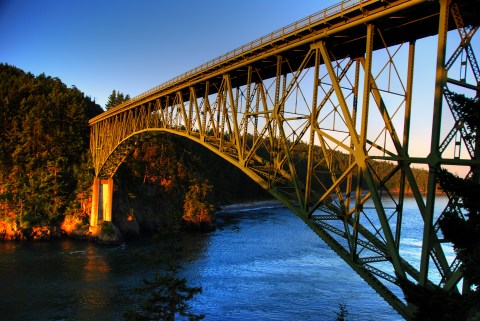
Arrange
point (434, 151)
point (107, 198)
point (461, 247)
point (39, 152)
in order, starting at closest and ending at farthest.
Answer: point (461, 247), point (434, 151), point (107, 198), point (39, 152)

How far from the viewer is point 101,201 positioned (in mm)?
46469

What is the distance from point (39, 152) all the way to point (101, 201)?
1134 cm

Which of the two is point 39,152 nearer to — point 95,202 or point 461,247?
point 95,202

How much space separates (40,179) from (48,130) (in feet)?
26.3

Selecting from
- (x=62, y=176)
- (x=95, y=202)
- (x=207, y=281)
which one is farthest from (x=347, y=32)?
(x=62, y=176)

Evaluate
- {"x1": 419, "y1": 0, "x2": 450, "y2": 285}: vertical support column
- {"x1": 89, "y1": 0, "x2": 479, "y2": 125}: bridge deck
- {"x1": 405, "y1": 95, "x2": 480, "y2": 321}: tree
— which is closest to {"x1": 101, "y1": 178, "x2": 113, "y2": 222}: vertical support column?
{"x1": 89, "y1": 0, "x2": 479, "y2": 125}: bridge deck

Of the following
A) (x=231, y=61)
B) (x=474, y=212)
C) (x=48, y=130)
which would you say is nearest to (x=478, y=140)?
(x=474, y=212)

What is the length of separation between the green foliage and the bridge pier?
281cm

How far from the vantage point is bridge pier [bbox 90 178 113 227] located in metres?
45.4

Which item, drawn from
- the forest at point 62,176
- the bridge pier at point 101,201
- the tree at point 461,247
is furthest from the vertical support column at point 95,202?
the tree at point 461,247

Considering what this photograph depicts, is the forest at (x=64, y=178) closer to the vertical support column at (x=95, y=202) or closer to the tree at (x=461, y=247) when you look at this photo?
the vertical support column at (x=95, y=202)

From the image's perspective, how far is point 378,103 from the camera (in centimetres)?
1191

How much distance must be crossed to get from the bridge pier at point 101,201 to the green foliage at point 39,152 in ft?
9.21

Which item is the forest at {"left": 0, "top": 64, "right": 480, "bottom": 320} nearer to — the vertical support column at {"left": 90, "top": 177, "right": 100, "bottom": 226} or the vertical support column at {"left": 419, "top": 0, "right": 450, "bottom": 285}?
the vertical support column at {"left": 90, "top": 177, "right": 100, "bottom": 226}
